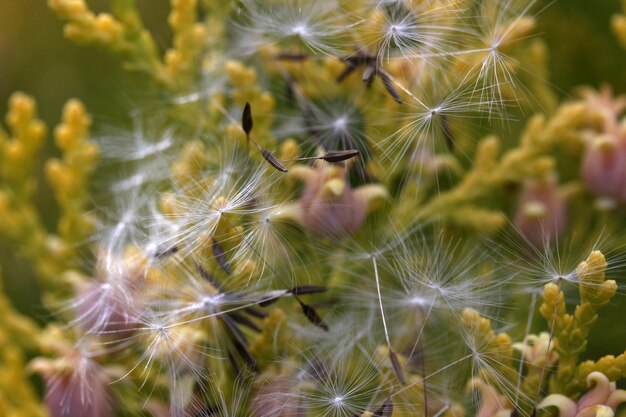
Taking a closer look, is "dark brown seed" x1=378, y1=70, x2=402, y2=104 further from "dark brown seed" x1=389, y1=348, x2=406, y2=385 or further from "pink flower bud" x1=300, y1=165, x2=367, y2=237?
"dark brown seed" x1=389, y1=348, x2=406, y2=385

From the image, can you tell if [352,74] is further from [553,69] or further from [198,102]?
[553,69]

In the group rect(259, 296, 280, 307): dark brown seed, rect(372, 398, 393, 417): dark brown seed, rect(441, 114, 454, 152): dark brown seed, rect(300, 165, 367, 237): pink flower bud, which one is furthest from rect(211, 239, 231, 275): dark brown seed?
rect(441, 114, 454, 152): dark brown seed

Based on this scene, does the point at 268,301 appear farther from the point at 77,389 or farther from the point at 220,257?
the point at 77,389

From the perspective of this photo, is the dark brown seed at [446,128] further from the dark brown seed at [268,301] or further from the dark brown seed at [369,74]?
the dark brown seed at [268,301]

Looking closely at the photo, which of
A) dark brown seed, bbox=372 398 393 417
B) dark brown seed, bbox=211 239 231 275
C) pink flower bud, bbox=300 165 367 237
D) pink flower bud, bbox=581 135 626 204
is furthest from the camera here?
pink flower bud, bbox=581 135 626 204

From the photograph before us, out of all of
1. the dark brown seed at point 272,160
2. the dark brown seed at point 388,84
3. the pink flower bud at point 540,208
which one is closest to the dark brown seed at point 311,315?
the dark brown seed at point 272,160

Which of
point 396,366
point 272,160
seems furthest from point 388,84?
point 396,366

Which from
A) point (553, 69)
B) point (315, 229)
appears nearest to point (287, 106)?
point (315, 229)
